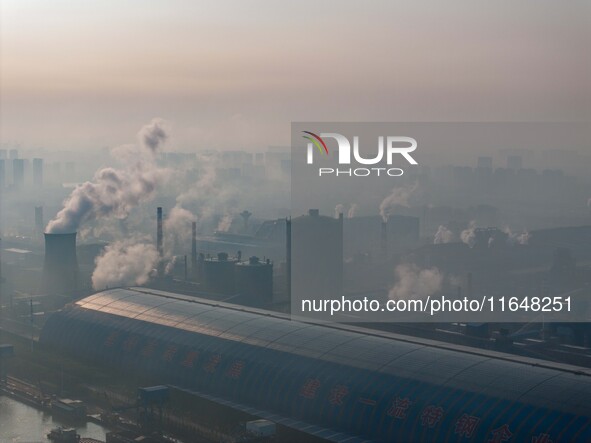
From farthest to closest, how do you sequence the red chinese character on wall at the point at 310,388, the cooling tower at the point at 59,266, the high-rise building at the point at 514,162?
the high-rise building at the point at 514,162 → the cooling tower at the point at 59,266 → the red chinese character on wall at the point at 310,388

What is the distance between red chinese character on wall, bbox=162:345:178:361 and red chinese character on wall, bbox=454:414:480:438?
8130 millimetres

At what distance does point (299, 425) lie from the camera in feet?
53.8

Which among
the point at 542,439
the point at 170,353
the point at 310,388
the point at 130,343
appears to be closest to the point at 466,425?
the point at 542,439

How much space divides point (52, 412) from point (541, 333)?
14592mm

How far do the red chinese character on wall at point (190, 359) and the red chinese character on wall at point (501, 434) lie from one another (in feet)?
26.4

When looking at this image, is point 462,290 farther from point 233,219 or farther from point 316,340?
point 233,219

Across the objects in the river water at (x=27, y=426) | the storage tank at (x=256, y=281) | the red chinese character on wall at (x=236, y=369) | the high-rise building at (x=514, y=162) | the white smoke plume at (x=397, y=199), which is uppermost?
the high-rise building at (x=514, y=162)

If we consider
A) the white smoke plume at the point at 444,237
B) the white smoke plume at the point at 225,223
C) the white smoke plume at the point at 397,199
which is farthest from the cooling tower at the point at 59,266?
the white smoke plume at the point at 225,223

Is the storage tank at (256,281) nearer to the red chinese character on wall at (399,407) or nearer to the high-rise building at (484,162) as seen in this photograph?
the red chinese character on wall at (399,407)

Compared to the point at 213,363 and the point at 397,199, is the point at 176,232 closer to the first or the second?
the point at 397,199

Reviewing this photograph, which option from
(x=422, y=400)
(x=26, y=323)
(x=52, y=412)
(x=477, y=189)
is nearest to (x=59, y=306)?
(x=26, y=323)

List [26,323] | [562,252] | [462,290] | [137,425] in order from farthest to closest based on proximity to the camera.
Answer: [562,252] → [462,290] → [26,323] → [137,425]

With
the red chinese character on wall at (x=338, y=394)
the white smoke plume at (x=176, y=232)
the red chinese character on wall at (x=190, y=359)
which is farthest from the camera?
the white smoke plume at (x=176, y=232)

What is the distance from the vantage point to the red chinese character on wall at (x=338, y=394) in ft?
54.4
